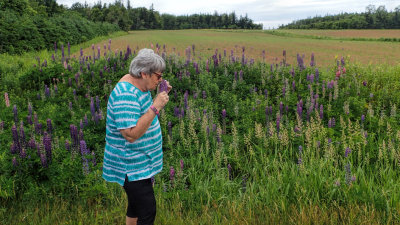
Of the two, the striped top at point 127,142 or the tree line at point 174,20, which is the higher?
the tree line at point 174,20

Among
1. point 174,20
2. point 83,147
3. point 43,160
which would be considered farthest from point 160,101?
point 174,20

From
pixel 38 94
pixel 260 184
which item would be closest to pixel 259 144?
pixel 260 184

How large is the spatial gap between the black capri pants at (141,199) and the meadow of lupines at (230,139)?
1.11 metres

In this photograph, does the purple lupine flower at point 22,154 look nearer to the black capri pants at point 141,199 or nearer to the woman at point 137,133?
the woman at point 137,133

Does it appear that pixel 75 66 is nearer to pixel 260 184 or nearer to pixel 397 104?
pixel 260 184

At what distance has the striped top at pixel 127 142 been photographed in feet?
8.55

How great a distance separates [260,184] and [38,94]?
5569mm

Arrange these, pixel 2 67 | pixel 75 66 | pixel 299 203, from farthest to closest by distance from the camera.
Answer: pixel 2 67 → pixel 75 66 → pixel 299 203

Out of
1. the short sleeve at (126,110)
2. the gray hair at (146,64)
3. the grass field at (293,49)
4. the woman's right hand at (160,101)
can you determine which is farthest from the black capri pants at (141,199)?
the grass field at (293,49)

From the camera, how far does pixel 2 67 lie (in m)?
9.77

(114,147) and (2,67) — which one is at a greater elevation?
(2,67)

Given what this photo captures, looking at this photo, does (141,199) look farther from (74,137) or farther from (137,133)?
(74,137)

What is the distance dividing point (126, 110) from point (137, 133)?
0.20 meters

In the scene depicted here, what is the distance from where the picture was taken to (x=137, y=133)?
2.58 metres
